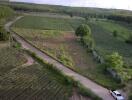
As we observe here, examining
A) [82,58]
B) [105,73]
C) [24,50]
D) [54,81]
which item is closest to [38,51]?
[24,50]

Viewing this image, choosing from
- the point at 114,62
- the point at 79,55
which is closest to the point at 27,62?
the point at 114,62

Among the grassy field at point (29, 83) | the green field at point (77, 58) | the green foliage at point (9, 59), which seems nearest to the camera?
the grassy field at point (29, 83)

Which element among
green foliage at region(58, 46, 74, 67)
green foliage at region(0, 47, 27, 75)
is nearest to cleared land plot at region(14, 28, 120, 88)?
green foliage at region(58, 46, 74, 67)

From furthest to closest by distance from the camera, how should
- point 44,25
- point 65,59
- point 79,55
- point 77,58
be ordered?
point 44,25 < point 79,55 < point 77,58 < point 65,59

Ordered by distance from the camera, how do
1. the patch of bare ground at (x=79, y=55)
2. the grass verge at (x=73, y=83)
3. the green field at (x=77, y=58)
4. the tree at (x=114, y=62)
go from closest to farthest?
the grass verge at (x=73, y=83), the green field at (x=77, y=58), the tree at (x=114, y=62), the patch of bare ground at (x=79, y=55)

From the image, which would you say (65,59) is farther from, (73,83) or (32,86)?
(32,86)

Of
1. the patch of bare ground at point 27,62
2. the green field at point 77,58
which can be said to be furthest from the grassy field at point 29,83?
the green field at point 77,58

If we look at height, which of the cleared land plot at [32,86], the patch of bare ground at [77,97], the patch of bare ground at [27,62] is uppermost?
the patch of bare ground at [27,62]

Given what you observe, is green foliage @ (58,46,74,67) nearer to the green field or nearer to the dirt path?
the green field

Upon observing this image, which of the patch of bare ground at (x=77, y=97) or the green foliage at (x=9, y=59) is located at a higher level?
the green foliage at (x=9, y=59)

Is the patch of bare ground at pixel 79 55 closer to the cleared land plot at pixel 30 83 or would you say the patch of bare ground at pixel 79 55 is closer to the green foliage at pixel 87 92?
the cleared land plot at pixel 30 83

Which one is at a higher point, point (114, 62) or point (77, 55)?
point (114, 62)
